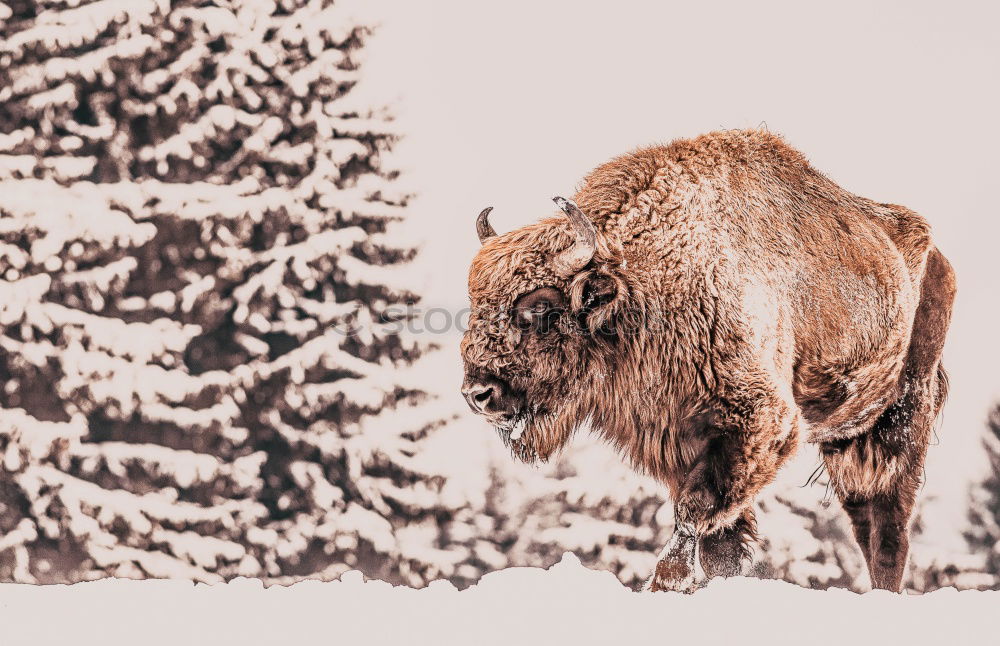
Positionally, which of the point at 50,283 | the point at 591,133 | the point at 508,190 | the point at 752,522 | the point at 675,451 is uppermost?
the point at 591,133

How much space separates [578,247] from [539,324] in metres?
0.39

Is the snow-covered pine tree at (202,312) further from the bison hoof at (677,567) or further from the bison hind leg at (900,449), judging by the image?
the bison hoof at (677,567)

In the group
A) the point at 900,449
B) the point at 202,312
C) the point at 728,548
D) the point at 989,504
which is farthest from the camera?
the point at 989,504

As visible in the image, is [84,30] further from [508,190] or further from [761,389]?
[761,389]

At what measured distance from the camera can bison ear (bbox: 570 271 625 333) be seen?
493cm

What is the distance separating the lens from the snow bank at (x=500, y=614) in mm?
3350

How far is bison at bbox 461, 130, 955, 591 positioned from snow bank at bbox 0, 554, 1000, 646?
758mm

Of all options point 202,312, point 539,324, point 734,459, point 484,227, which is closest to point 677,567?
point 734,459

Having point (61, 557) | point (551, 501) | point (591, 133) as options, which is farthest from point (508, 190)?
point (61, 557)

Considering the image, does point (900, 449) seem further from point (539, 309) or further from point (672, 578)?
point (539, 309)

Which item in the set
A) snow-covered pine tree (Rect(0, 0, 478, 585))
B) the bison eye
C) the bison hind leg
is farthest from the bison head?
snow-covered pine tree (Rect(0, 0, 478, 585))

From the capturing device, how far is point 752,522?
516 centimetres

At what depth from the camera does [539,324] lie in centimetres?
486

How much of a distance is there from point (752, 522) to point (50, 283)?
386 inches
